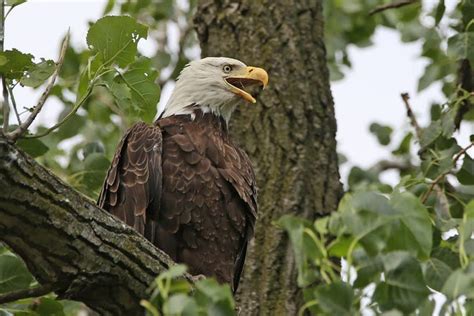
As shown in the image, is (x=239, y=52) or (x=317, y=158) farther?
(x=239, y=52)

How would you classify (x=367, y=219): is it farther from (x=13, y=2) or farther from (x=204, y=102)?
(x=204, y=102)

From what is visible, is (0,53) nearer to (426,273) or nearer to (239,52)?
(426,273)

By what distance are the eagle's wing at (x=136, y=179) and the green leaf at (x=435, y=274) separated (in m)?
1.81

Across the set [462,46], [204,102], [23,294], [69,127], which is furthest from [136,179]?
[462,46]

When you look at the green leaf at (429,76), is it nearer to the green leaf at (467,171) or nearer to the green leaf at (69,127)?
the green leaf at (467,171)

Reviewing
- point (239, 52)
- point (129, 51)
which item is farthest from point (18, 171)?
point (239, 52)

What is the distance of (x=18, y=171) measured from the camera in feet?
10.2

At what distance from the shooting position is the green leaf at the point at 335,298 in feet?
7.93

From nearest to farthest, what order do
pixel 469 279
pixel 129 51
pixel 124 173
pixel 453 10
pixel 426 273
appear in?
pixel 469 279 < pixel 426 273 < pixel 129 51 < pixel 124 173 < pixel 453 10

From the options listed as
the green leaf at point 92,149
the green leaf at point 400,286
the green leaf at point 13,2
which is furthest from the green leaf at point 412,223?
the green leaf at point 92,149

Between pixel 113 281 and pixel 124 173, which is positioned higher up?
pixel 124 173

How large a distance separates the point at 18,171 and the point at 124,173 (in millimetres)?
1684

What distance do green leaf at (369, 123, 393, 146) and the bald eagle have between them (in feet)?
4.07

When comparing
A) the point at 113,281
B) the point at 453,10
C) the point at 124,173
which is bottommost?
the point at 113,281
